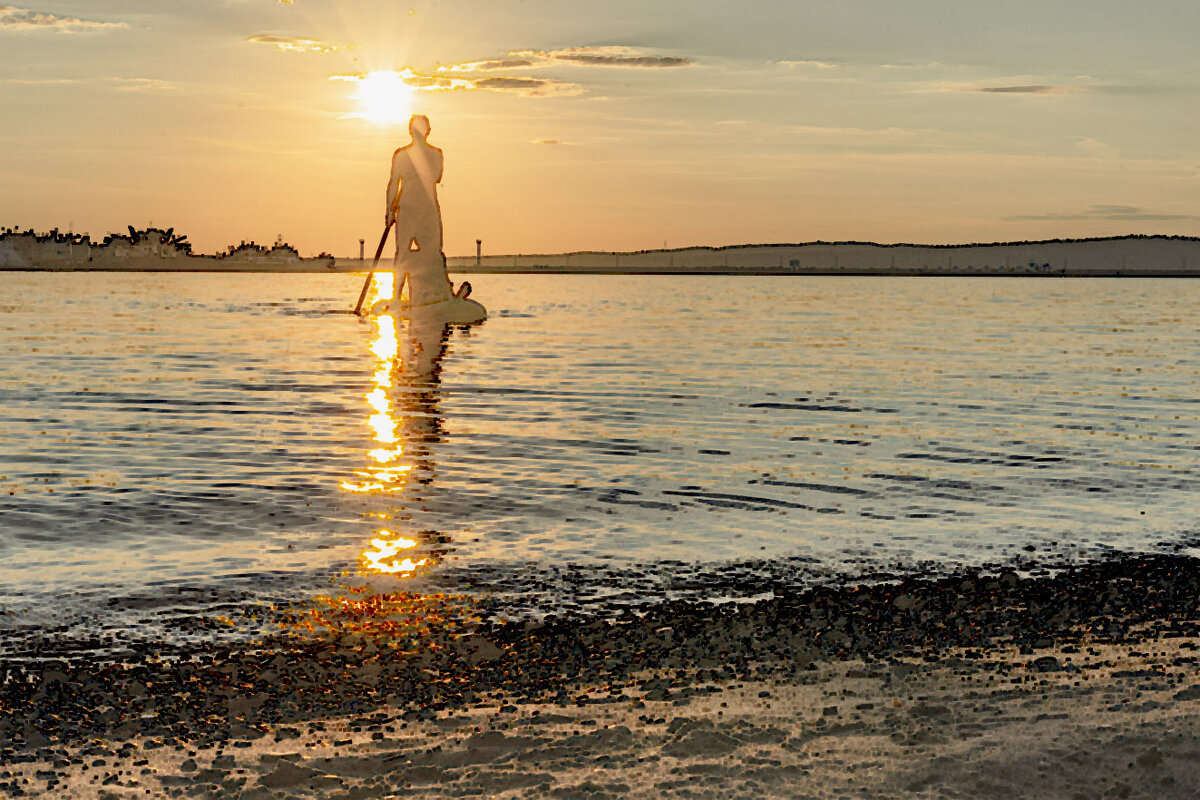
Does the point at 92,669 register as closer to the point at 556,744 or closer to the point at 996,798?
the point at 556,744

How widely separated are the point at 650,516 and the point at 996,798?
9421 millimetres

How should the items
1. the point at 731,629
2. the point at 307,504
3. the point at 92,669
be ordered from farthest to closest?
the point at 307,504 → the point at 731,629 → the point at 92,669

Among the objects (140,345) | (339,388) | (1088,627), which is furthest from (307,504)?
Result: (140,345)

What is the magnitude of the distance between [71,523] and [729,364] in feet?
96.3

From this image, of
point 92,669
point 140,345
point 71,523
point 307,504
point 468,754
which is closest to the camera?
point 468,754

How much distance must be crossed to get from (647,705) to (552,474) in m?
10.9

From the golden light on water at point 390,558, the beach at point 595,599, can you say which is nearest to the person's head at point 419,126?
the beach at point 595,599

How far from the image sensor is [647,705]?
8.48 metres

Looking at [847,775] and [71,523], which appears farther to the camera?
[71,523]

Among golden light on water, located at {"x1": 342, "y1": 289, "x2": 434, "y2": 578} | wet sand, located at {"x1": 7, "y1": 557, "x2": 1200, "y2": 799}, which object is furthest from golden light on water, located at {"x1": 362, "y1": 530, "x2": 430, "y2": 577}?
wet sand, located at {"x1": 7, "y1": 557, "x2": 1200, "y2": 799}

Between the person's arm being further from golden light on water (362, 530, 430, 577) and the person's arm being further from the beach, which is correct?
golden light on water (362, 530, 430, 577)

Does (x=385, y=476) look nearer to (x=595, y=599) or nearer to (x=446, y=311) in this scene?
(x=595, y=599)

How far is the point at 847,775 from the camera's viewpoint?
23.4 ft

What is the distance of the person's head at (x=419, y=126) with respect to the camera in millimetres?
59688
